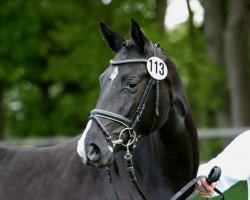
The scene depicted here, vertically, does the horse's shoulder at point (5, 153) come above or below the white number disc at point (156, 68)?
below

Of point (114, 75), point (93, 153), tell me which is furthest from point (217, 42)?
point (93, 153)

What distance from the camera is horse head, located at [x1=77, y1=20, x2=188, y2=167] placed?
4.12 m

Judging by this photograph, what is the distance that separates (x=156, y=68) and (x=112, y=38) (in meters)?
0.43

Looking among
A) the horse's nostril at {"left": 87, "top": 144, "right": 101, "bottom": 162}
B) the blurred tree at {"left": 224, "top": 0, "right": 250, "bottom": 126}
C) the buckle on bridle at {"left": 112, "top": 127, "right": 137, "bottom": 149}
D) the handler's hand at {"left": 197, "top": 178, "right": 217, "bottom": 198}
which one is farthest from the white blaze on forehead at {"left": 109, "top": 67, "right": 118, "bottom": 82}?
the blurred tree at {"left": 224, "top": 0, "right": 250, "bottom": 126}

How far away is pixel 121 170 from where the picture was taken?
4.55 meters

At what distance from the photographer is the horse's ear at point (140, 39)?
4.35 meters

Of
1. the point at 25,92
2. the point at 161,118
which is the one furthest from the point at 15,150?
the point at 25,92

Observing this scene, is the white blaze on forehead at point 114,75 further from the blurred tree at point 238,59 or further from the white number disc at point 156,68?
the blurred tree at point 238,59

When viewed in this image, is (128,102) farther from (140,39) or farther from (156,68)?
(140,39)

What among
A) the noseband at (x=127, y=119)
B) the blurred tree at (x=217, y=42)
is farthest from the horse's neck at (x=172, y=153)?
the blurred tree at (x=217, y=42)

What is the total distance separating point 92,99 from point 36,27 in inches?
109

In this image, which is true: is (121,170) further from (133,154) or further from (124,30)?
(124,30)

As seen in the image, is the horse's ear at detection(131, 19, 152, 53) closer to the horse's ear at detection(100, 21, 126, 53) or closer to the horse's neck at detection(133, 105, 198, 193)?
the horse's ear at detection(100, 21, 126, 53)

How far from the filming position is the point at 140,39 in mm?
4410
